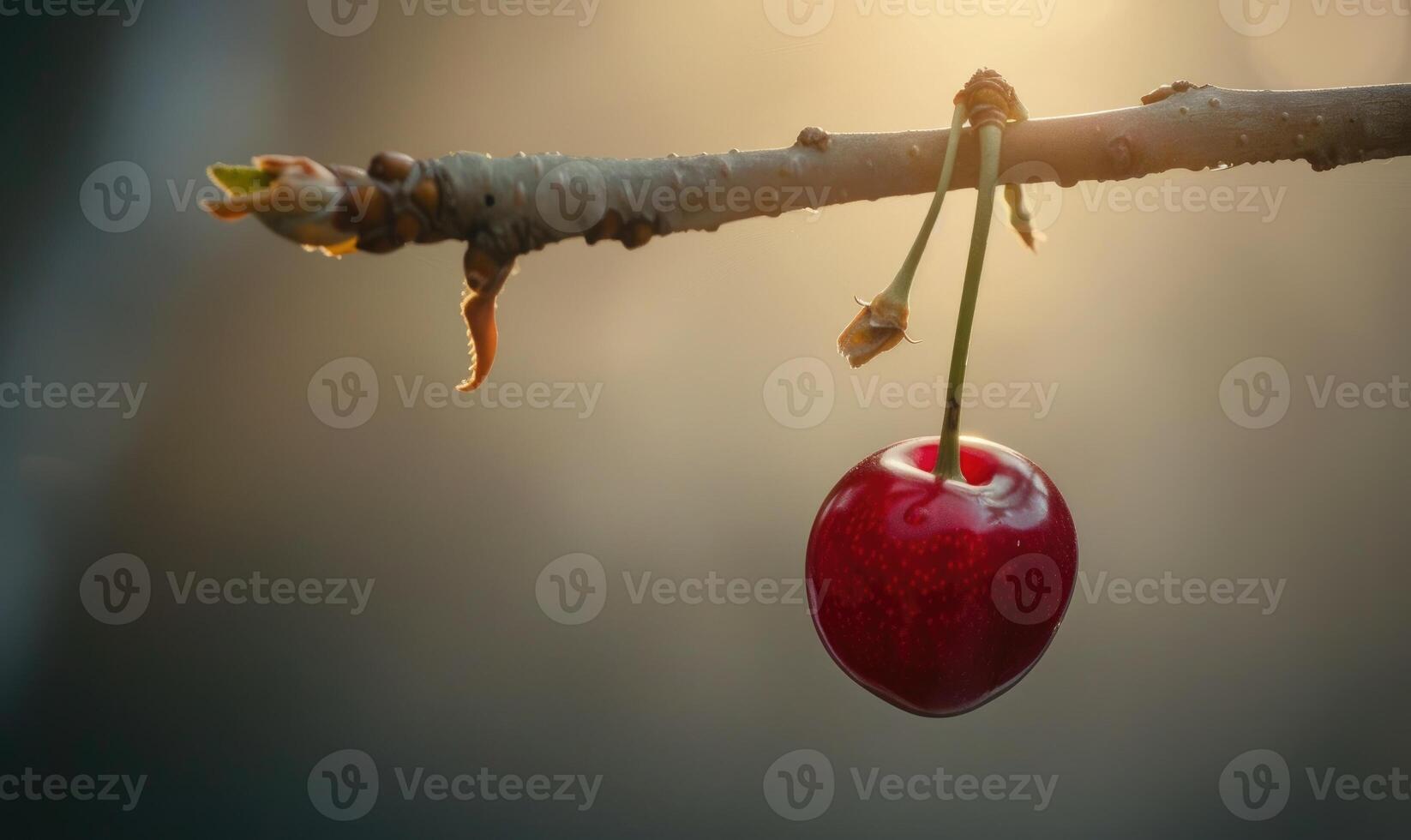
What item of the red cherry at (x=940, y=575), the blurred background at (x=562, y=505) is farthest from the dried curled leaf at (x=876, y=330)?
the blurred background at (x=562, y=505)

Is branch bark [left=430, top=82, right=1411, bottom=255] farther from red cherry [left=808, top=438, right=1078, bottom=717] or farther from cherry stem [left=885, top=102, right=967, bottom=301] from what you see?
red cherry [left=808, top=438, right=1078, bottom=717]

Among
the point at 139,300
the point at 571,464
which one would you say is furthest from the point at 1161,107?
the point at 139,300

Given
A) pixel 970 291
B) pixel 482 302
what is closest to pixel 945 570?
pixel 970 291

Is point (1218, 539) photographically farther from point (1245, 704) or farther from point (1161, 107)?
point (1161, 107)

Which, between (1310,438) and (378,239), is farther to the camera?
(1310,438)

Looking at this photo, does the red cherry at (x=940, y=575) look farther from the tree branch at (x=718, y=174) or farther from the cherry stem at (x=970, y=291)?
the tree branch at (x=718, y=174)

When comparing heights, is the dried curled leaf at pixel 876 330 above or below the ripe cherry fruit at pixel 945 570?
above
